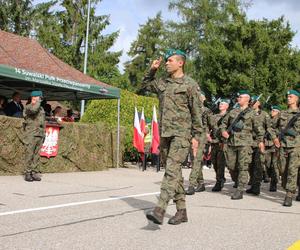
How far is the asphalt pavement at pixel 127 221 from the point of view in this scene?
5074 mm

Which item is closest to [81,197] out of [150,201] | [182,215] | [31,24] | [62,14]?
[150,201]

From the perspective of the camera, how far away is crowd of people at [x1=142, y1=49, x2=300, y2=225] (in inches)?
240

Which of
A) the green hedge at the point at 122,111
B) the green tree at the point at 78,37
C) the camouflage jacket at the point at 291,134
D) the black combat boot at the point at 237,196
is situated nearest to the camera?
the camouflage jacket at the point at 291,134

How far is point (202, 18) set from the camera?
4803 cm

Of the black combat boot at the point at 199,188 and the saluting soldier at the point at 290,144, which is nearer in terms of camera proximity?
the saluting soldier at the point at 290,144

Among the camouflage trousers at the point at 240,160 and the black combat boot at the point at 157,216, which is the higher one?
the camouflage trousers at the point at 240,160

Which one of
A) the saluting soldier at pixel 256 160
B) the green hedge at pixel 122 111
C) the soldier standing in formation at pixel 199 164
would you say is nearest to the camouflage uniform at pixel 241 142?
the saluting soldier at pixel 256 160

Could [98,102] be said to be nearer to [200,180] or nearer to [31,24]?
[200,180]

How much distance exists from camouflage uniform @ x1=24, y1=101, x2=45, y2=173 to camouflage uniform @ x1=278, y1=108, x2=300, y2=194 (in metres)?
4.98

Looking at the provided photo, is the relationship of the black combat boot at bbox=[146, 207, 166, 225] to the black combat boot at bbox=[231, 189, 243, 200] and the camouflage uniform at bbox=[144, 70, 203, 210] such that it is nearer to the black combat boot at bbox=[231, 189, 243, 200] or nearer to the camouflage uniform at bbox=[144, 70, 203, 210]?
the camouflage uniform at bbox=[144, 70, 203, 210]

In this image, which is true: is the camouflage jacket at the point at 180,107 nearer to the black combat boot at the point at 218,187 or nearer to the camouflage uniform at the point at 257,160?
the camouflage uniform at the point at 257,160

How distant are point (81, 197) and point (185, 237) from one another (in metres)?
3.45

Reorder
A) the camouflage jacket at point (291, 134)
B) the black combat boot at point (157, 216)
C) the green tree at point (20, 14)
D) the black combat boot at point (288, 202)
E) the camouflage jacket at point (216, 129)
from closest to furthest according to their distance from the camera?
the black combat boot at point (157, 216) → the black combat boot at point (288, 202) → the camouflage jacket at point (291, 134) → the camouflage jacket at point (216, 129) → the green tree at point (20, 14)

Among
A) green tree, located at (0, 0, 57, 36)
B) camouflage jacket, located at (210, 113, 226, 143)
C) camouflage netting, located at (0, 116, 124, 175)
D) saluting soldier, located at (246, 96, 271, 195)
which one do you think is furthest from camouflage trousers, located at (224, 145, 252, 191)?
green tree, located at (0, 0, 57, 36)
